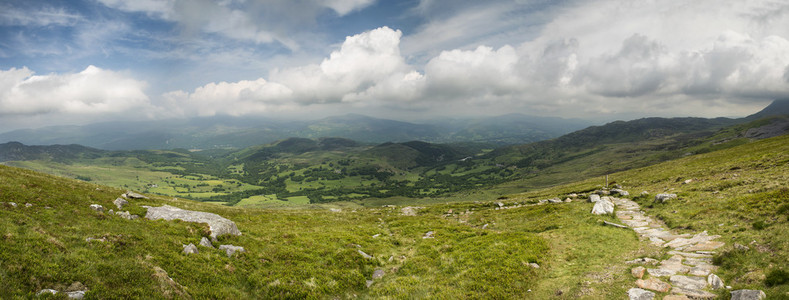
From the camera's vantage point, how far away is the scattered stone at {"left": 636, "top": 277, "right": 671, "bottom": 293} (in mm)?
14030

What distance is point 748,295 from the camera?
11344mm

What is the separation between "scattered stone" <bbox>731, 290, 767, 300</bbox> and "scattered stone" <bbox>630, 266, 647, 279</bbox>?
13.1 ft

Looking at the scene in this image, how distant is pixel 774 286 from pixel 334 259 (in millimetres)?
23140

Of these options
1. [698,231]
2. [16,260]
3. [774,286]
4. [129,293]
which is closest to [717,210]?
[698,231]

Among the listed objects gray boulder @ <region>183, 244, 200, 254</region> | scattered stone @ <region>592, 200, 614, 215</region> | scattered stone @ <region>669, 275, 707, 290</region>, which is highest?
gray boulder @ <region>183, 244, 200, 254</region>

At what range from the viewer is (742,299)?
11.3m

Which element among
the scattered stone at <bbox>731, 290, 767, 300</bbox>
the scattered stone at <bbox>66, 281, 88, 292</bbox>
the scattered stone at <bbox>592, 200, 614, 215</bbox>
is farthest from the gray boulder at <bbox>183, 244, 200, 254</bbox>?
the scattered stone at <bbox>592, 200, 614, 215</bbox>

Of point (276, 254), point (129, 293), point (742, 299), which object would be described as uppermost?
point (129, 293)

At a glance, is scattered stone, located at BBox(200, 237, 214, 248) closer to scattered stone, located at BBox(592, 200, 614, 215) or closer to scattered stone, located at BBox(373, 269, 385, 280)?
scattered stone, located at BBox(373, 269, 385, 280)

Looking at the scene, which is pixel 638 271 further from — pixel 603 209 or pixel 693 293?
pixel 603 209

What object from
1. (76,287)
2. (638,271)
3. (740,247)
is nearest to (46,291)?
(76,287)

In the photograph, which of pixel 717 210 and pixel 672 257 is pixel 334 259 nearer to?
pixel 672 257

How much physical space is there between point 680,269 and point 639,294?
4.51 m

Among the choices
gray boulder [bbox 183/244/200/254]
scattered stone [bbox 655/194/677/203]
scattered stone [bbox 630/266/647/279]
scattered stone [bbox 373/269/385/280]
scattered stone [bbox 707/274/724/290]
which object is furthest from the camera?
scattered stone [bbox 655/194/677/203]
